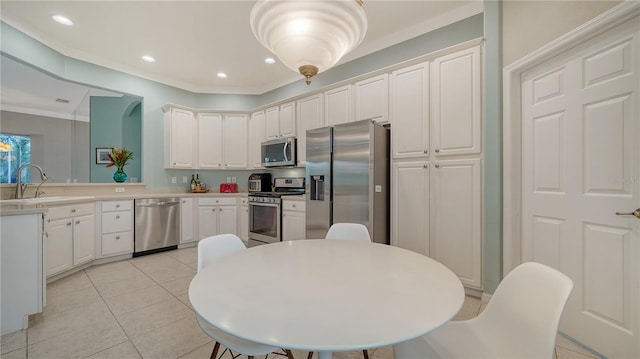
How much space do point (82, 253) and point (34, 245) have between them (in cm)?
143

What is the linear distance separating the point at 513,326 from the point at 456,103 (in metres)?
2.00

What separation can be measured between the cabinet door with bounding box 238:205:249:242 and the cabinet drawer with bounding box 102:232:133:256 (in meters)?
1.52

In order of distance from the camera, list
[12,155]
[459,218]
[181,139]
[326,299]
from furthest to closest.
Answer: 1. [12,155]
2. [181,139]
3. [459,218]
4. [326,299]

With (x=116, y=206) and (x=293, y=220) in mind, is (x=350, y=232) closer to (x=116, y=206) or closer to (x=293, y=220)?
(x=293, y=220)

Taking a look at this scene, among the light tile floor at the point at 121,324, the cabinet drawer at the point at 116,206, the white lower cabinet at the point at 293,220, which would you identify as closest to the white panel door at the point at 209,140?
the cabinet drawer at the point at 116,206

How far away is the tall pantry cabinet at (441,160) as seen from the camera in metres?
2.38

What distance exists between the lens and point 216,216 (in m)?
4.34

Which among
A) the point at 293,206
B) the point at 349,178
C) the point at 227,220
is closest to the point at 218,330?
the point at 349,178

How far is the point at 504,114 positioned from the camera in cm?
219

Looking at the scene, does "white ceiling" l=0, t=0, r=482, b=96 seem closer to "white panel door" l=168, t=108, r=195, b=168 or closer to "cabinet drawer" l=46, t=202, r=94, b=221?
"white panel door" l=168, t=108, r=195, b=168

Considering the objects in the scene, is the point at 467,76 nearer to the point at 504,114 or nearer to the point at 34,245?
the point at 504,114

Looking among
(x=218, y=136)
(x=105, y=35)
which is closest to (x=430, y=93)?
(x=218, y=136)

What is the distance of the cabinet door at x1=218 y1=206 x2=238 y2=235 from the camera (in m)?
4.35

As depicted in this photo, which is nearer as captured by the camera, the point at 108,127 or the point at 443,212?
the point at 443,212
